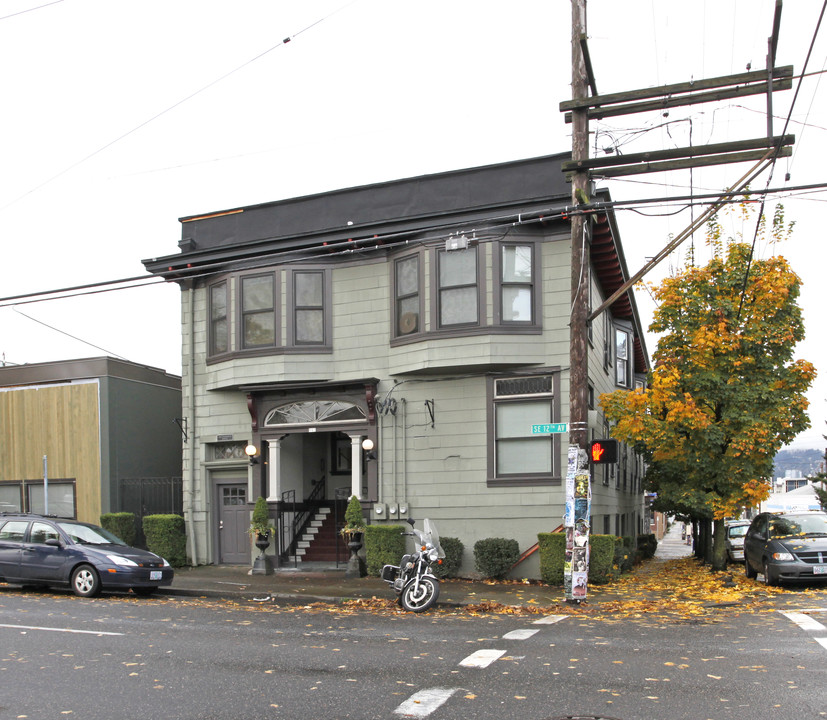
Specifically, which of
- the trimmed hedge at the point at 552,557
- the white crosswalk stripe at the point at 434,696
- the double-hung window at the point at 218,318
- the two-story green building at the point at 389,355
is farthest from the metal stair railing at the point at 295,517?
the white crosswalk stripe at the point at 434,696

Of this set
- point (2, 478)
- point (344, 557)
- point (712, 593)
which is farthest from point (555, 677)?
point (2, 478)

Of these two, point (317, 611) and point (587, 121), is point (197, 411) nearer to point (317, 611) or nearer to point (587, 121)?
point (317, 611)

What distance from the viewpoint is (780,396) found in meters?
19.2

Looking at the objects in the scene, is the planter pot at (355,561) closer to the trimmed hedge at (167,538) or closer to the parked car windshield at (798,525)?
the trimmed hedge at (167,538)

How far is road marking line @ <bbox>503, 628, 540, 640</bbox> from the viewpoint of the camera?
1055cm

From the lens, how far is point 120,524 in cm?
2095

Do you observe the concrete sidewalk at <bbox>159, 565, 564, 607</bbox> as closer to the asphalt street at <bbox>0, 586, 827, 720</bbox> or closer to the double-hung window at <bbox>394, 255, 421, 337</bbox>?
the asphalt street at <bbox>0, 586, 827, 720</bbox>

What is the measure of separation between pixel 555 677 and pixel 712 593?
8812 millimetres

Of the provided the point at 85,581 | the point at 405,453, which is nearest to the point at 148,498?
the point at 85,581

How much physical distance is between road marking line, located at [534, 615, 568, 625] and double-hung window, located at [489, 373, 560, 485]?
5.15 m

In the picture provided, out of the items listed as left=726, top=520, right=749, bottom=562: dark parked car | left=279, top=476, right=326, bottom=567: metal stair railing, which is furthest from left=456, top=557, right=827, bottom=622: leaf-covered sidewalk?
left=726, top=520, right=749, bottom=562: dark parked car

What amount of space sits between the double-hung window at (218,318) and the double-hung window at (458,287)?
213 inches

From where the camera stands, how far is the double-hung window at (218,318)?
68.1 feet

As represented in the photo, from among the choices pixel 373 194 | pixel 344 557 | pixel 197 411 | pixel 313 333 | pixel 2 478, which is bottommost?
pixel 344 557
